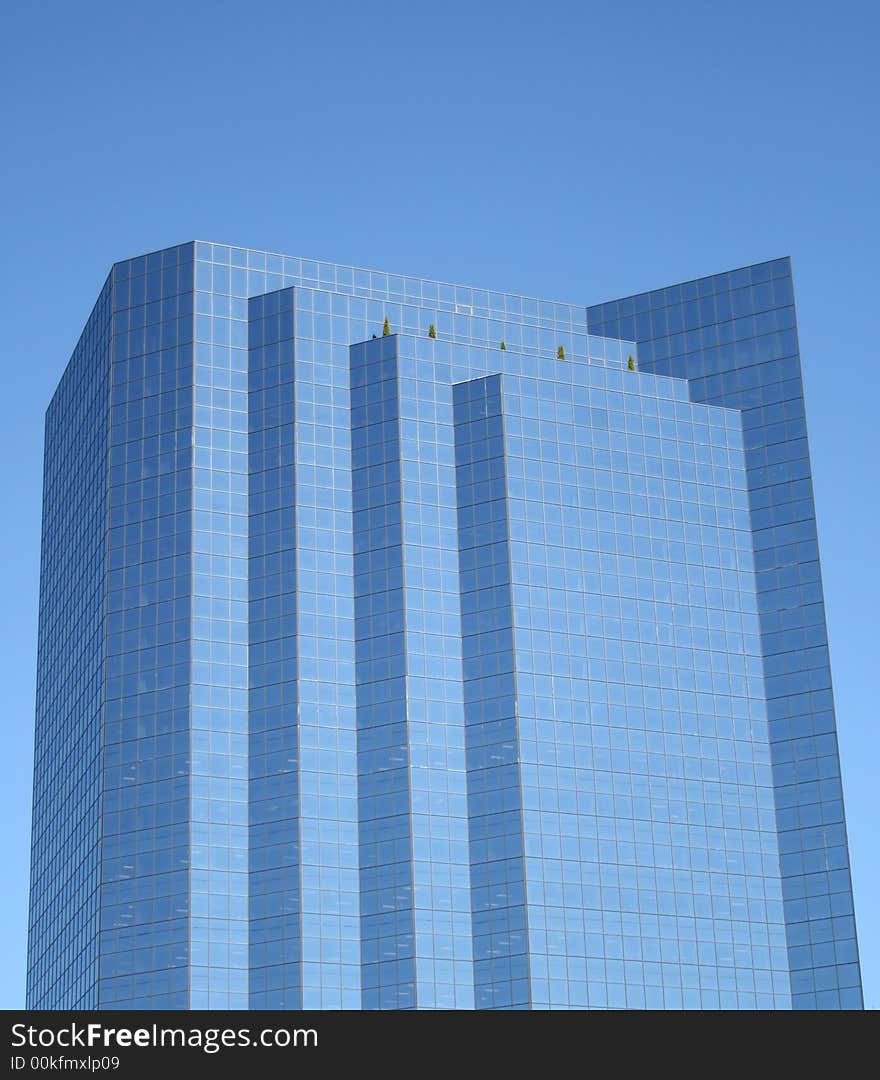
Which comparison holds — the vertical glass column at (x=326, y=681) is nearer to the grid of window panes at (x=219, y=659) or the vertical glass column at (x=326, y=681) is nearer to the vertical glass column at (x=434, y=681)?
the vertical glass column at (x=434, y=681)

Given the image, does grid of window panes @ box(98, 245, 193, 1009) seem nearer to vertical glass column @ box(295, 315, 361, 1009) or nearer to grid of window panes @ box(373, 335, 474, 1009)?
vertical glass column @ box(295, 315, 361, 1009)

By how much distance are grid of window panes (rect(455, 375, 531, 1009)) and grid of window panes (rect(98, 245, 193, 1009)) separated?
22.6 metres

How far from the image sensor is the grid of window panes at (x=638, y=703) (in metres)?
141

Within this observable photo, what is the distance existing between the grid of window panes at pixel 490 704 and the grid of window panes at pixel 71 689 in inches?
1193

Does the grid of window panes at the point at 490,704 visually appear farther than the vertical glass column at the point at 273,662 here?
Yes

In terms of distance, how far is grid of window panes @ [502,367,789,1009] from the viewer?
462 feet

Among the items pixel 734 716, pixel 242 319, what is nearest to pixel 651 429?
pixel 734 716

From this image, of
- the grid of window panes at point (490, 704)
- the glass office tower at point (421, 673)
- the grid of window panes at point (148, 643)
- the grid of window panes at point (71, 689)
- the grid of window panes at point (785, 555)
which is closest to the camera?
the grid of window panes at point (490, 704)

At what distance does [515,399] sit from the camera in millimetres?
154875

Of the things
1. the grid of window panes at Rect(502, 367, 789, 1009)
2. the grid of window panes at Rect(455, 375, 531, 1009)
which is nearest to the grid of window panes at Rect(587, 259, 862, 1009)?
the grid of window panes at Rect(502, 367, 789, 1009)

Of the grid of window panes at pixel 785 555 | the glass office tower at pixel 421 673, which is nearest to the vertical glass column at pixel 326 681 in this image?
the glass office tower at pixel 421 673
